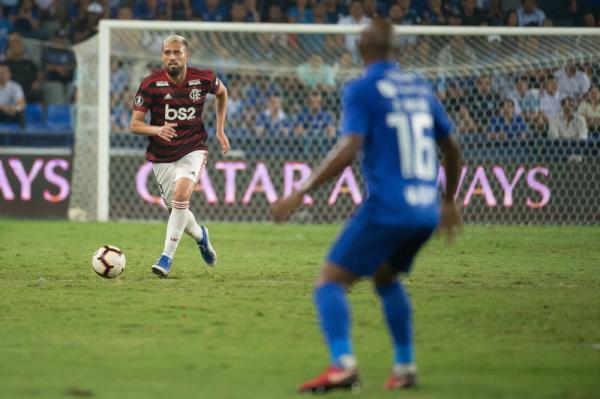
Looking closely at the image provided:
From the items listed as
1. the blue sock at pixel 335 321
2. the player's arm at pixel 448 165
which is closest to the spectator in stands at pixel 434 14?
the player's arm at pixel 448 165

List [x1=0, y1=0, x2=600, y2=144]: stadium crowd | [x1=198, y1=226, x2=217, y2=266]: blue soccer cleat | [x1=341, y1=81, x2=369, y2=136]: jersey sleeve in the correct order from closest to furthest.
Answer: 1. [x1=341, y1=81, x2=369, y2=136]: jersey sleeve
2. [x1=198, y1=226, x2=217, y2=266]: blue soccer cleat
3. [x1=0, y1=0, x2=600, y2=144]: stadium crowd

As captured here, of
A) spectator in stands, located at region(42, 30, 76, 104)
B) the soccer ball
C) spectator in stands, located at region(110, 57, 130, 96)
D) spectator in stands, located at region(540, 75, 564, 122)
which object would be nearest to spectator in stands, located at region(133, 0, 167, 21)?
spectator in stands, located at region(42, 30, 76, 104)

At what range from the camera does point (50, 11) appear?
22.9m

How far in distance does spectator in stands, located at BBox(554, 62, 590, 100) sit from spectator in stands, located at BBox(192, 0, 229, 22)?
7.63 metres

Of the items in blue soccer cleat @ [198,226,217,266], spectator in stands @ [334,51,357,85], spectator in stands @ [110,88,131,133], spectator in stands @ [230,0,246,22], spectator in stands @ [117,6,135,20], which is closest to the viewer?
blue soccer cleat @ [198,226,217,266]

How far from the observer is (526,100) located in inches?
680

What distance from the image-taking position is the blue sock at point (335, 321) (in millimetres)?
5539

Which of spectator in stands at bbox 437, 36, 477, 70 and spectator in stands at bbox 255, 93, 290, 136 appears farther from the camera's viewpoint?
spectator in stands at bbox 437, 36, 477, 70

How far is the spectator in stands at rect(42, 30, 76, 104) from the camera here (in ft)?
70.6

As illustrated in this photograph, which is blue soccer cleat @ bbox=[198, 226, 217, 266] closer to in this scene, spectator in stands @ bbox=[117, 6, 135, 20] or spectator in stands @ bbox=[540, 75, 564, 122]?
spectator in stands @ bbox=[540, 75, 564, 122]

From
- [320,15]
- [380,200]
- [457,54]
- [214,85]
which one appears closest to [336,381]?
[380,200]

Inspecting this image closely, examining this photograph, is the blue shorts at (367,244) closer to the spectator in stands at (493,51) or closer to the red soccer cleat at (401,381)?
the red soccer cleat at (401,381)

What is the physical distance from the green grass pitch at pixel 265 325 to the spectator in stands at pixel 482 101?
4011 mm

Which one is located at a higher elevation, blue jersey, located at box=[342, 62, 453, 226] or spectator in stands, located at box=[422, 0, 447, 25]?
blue jersey, located at box=[342, 62, 453, 226]
